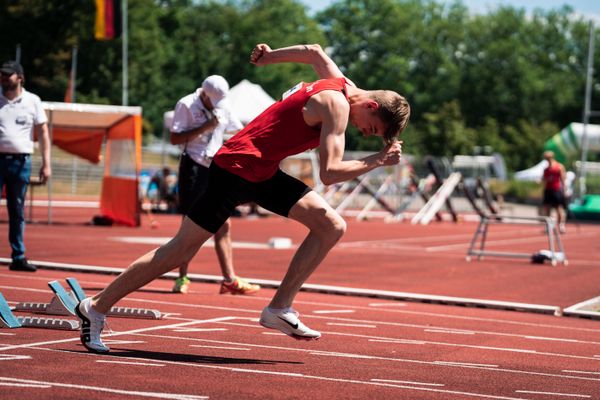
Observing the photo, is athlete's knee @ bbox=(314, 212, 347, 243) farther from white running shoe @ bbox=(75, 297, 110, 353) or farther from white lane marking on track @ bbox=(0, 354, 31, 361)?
white lane marking on track @ bbox=(0, 354, 31, 361)

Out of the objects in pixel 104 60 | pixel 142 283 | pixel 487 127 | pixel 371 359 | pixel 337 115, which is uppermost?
pixel 337 115

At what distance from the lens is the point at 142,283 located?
6977 millimetres

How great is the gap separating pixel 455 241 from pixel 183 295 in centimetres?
1567

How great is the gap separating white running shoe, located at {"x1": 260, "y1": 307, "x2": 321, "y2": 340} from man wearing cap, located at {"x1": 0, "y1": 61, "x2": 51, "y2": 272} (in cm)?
518

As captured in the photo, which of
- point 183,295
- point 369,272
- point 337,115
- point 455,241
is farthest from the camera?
point 455,241

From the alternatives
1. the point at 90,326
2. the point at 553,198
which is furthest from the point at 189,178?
the point at 553,198

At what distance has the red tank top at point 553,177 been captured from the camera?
29922 mm

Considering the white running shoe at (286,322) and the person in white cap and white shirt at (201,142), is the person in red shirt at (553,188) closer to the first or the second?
the person in white cap and white shirt at (201,142)

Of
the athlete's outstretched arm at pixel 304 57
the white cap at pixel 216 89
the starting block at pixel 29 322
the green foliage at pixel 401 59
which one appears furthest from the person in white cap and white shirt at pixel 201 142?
the green foliage at pixel 401 59

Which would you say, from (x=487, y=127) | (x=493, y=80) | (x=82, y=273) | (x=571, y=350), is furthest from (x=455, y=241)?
(x=493, y=80)

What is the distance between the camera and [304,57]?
768cm

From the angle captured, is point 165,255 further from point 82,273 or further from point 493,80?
point 493,80

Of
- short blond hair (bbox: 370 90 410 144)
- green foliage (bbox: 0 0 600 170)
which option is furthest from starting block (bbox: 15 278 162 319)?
green foliage (bbox: 0 0 600 170)

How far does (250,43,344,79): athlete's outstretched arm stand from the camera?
752 cm
